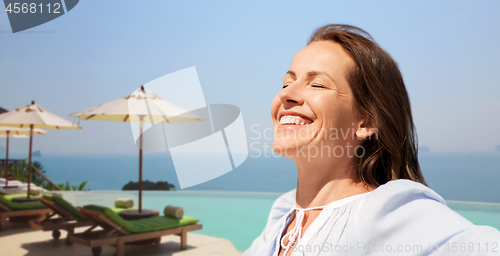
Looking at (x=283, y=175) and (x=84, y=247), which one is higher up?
(x=84, y=247)

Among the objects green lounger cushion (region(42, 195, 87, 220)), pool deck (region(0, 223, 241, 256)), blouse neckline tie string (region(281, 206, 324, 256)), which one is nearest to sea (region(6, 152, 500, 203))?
pool deck (region(0, 223, 241, 256))

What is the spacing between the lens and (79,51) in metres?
56.1

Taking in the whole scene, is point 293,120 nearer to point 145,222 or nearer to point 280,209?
point 280,209

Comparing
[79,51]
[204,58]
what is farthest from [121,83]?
[204,58]

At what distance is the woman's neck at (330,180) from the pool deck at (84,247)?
15.3 ft

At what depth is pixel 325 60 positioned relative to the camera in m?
1.05

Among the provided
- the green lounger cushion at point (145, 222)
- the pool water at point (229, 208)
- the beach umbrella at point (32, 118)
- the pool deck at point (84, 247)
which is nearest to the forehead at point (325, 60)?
the green lounger cushion at point (145, 222)

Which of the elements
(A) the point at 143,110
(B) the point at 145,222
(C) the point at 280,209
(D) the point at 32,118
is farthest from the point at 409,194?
(D) the point at 32,118

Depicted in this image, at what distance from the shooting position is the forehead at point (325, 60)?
104cm

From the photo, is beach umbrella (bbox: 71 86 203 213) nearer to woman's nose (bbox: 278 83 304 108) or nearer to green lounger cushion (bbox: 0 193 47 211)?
green lounger cushion (bbox: 0 193 47 211)

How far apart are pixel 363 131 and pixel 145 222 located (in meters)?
5.00

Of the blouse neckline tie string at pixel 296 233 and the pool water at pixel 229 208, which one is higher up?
the blouse neckline tie string at pixel 296 233

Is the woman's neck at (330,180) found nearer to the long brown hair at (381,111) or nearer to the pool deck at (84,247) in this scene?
the long brown hair at (381,111)

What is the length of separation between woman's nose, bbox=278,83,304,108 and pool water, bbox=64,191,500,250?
659 centimetres
